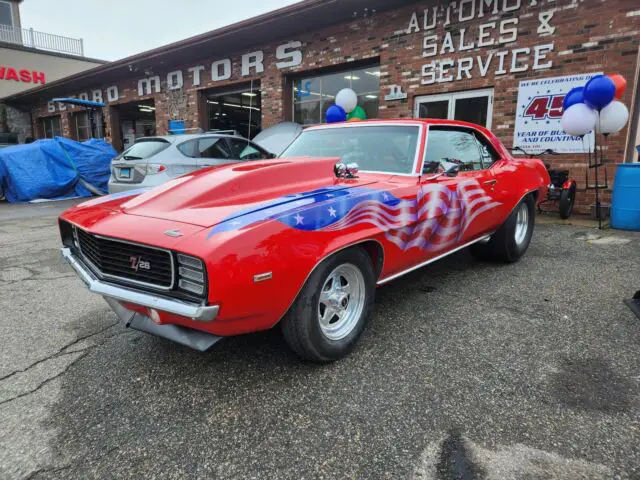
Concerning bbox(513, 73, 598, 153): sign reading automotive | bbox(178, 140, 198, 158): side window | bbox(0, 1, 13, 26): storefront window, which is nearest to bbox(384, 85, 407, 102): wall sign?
bbox(513, 73, 598, 153): sign reading automotive

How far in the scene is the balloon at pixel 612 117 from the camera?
234 inches

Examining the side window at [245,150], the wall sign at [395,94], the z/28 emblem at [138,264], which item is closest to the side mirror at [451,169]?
the z/28 emblem at [138,264]

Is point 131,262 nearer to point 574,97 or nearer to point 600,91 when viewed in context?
point 600,91

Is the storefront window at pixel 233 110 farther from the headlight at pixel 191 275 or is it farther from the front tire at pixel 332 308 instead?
the headlight at pixel 191 275

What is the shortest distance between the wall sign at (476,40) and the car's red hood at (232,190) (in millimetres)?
6200

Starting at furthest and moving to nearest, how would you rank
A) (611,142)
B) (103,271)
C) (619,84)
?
(611,142)
(619,84)
(103,271)

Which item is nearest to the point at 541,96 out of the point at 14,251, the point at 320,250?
the point at 320,250

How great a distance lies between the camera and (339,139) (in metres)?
3.49

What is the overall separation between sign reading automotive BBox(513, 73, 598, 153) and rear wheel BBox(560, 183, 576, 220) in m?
0.74

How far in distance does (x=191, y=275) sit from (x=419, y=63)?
808 centimetres

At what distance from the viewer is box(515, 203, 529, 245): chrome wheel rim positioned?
4.49 m

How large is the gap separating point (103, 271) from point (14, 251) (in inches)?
163

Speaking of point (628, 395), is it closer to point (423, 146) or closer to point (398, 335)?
point (398, 335)

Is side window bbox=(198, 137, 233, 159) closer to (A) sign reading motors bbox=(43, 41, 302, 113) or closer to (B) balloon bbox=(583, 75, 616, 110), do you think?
(A) sign reading motors bbox=(43, 41, 302, 113)
